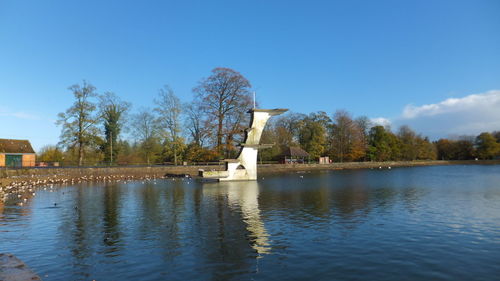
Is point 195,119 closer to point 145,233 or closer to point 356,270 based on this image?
point 145,233

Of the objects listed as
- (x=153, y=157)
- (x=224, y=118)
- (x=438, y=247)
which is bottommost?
(x=438, y=247)

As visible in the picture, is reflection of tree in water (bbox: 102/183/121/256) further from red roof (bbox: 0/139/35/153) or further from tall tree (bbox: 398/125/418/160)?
tall tree (bbox: 398/125/418/160)

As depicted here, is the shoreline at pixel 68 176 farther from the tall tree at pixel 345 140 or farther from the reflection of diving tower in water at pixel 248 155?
the tall tree at pixel 345 140

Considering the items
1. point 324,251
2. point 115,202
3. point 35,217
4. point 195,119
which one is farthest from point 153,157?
point 324,251

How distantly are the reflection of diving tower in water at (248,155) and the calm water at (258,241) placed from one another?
15823 millimetres

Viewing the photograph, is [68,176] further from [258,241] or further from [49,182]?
[258,241]

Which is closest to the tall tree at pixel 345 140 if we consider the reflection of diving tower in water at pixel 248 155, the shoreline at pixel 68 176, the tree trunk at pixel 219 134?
the shoreline at pixel 68 176

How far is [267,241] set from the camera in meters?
10.2

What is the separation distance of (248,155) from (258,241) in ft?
78.6

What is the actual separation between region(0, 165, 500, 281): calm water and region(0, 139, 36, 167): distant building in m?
44.5

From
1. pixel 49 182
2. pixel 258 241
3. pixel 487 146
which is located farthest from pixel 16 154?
pixel 487 146

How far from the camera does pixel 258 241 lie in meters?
10.2

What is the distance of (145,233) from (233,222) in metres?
3.61

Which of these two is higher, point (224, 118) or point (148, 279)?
point (224, 118)
